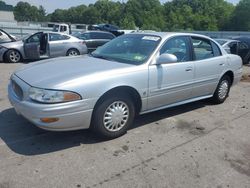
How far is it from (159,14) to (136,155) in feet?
237

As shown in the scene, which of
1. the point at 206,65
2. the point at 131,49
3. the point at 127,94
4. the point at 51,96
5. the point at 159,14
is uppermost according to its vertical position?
the point at 159,14

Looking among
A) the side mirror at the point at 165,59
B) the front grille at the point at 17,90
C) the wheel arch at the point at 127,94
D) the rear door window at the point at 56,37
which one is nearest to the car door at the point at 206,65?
the side mirror at the point at 165,59

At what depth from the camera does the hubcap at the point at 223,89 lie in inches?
236

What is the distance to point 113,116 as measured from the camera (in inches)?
159

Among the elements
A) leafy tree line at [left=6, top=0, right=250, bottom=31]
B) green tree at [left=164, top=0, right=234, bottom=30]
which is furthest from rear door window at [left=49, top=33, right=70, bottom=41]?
green tree at [left=164, top=0, right=234, bottom=30]

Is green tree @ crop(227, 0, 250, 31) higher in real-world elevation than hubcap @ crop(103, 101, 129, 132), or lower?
higher

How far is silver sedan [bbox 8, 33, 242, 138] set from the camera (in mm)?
3561

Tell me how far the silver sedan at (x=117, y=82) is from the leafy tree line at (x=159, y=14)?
1757 inches

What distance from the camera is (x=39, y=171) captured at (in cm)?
323

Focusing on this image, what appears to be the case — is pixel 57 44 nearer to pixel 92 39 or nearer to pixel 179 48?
pixel 92 39

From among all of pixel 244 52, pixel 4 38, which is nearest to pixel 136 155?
pixel 4 38

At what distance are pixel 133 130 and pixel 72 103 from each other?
52.7 inches

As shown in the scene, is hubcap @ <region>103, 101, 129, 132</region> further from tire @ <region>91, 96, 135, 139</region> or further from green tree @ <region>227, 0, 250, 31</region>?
green tree @ <region>227, 0, 250, 31</region>

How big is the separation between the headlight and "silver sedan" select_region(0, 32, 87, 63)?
8359 mm
